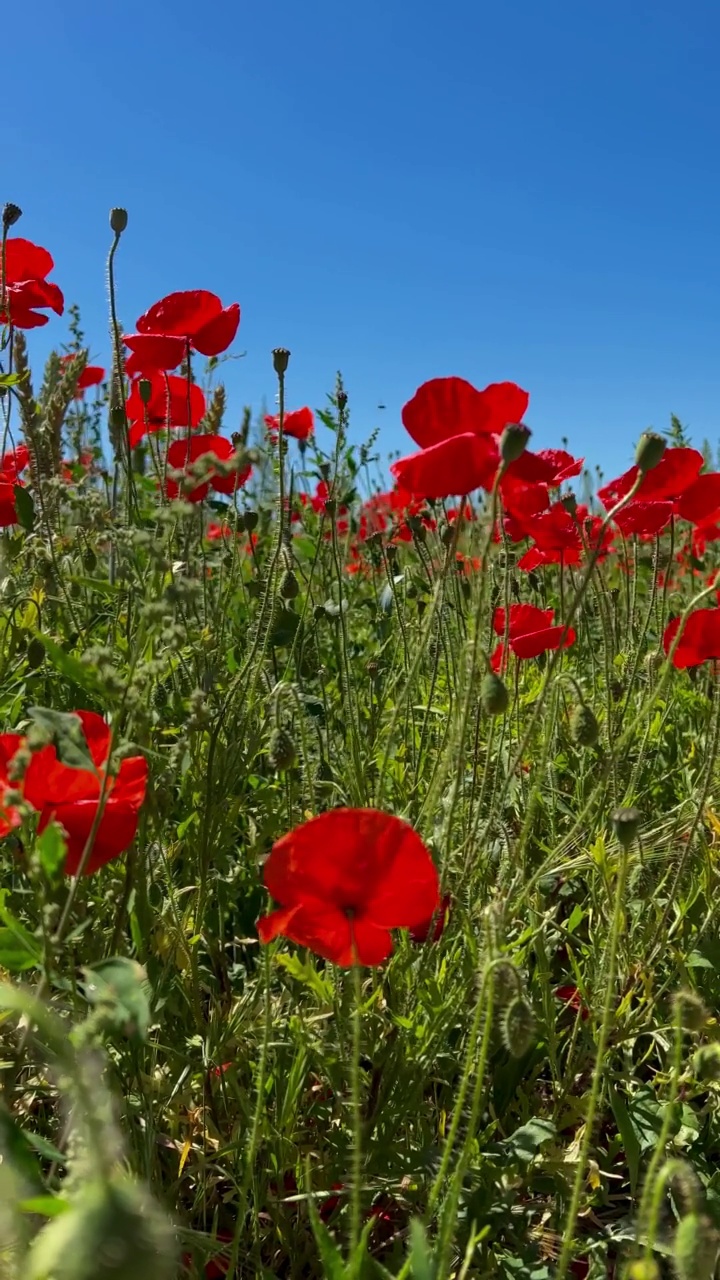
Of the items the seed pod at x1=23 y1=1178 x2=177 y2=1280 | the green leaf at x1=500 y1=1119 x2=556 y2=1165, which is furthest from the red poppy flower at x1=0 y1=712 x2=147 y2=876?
the green leaf at x1=500 y1=1119 x2=556 y2=1165

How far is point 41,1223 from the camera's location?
1.00 meters

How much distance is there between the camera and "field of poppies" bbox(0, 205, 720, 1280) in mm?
837

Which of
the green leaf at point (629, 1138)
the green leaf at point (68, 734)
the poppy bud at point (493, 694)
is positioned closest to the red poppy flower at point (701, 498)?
the poppy bud at point (493, 694)

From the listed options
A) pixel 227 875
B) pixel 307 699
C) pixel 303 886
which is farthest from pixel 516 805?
pixel 303 886

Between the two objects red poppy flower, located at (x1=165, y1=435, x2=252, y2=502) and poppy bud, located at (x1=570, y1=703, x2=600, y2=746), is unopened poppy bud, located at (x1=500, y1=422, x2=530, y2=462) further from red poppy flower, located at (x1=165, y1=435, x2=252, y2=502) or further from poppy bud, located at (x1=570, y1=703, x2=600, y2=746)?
red poppy flower, located at (x1=165, y1=435, x2=252, y2=502)

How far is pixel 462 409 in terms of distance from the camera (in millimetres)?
1298

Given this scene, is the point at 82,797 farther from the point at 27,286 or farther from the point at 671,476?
the point at 27,286

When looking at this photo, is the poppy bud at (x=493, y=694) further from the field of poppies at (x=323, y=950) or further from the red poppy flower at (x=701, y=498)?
the red poppy flower at (x=701, y=498)

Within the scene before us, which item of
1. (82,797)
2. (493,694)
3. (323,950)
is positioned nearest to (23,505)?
(82,797)

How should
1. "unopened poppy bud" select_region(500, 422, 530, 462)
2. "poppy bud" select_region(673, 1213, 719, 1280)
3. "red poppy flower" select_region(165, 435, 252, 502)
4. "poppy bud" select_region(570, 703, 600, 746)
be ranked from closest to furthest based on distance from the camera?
"poppy bud" select_region(673, 1213, 719, 1280), "unopened poppy bud" select_region(500, 422, 530, 462), "poppy bud" select_region(570, 703, 600, 746), "red poppy flower" select_region(165, 435, 252, 502)

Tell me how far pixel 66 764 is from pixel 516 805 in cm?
133

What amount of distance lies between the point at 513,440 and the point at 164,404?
1.37 m

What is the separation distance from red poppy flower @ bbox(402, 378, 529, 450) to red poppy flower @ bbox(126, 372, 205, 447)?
0.90m

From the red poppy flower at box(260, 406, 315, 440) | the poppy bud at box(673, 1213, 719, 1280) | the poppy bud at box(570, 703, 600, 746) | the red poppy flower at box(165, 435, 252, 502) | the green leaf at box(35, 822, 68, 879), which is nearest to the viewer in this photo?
the poppy bud at box(673, 1213, 719, 1280)
